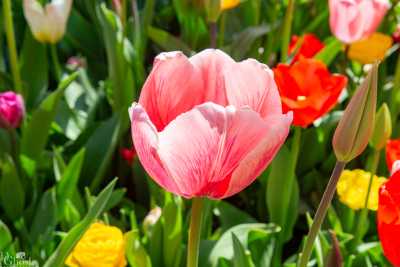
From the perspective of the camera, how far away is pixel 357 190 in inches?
48.8

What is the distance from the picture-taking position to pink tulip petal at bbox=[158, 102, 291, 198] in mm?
665

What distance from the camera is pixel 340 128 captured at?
2.33 ft

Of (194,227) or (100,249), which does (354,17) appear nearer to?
(100,249)

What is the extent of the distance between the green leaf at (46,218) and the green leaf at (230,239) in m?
0.27

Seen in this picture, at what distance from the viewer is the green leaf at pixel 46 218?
126 cm

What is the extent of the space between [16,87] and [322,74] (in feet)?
2.05

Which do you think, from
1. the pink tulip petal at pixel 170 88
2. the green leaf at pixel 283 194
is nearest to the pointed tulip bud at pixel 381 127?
the green leaf at pixel 283 194

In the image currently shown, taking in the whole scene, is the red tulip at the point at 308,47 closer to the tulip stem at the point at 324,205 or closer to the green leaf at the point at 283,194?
the green leaf at the point at 283,194

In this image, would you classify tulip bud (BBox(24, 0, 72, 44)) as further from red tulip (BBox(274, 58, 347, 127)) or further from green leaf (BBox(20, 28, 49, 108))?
red tulip (BBox(274, 58, 347, 127))

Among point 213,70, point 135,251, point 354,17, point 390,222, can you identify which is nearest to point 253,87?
point 213,70

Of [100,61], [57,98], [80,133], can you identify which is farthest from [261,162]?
[100,61]

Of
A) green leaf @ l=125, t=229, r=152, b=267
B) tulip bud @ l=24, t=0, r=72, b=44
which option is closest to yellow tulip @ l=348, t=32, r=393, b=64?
tulip bud @ l=24, t=0, r=72, b=44

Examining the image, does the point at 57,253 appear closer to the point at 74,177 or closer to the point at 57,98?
the point at 74,177

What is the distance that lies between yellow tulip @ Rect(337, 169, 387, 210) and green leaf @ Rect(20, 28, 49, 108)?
732mm
